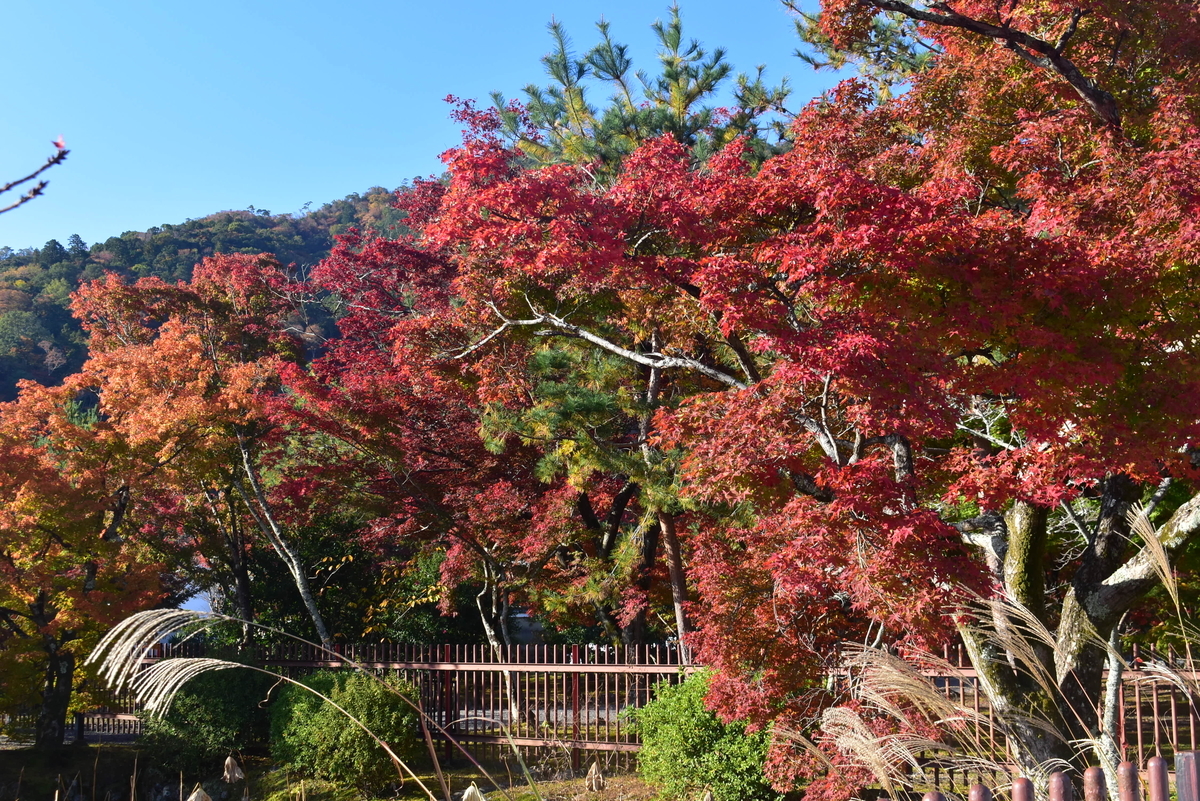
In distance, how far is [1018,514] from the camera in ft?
23.3

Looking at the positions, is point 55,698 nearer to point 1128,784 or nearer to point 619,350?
point 619,350

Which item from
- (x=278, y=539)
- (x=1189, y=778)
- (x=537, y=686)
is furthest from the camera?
(x=278, y=539)

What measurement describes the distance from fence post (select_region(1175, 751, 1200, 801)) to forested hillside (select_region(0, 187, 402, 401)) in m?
28.8

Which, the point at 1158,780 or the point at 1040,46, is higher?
the point at 1040,46

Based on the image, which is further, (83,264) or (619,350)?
(83,264)

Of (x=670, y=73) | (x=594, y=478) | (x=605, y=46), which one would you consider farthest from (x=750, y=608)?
(x=605, y=46)

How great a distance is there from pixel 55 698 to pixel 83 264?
117 feet

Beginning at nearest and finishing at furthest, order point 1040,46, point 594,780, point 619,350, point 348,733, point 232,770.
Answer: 1. point 232,770
2. point 1040,46
3. point 619,350
4. point 594,780
5. point 348,733

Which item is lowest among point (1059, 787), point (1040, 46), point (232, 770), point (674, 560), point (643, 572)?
point (232, 770)

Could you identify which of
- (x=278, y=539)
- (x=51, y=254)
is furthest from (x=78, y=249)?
(x=278, y=539)

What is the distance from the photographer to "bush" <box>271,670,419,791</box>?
967 centimetres

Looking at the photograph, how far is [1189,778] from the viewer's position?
6.87 ft

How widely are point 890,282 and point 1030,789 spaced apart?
180 inches

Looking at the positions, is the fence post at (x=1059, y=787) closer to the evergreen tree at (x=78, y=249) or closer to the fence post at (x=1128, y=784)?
the fence post at (x=1128, y=784)
